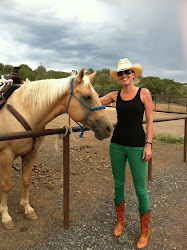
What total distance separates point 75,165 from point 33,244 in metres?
2.40

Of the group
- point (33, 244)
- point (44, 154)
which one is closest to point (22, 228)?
point (33, 244)

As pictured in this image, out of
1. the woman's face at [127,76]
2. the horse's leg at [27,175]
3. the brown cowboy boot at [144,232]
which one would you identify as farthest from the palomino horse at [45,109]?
the brown cowboy boot at [144,232]

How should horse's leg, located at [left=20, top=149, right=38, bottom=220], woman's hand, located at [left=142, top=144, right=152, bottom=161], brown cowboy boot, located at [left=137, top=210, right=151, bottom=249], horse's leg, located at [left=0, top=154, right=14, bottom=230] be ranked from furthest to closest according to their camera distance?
horse's leg, located at [left=20, top=149, right=38, bottom=220]
horse's leg, located at [left=0, top=154, right=14, bottom=230]
brown cowboy boot, located at [left=137, top=210, right=151, bottom=249]
woman's hand, located at [left=142, top=144, right=152, bottom=161]

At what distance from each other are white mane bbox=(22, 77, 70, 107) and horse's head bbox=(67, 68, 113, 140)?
119 millimetres

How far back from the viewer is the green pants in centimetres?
206

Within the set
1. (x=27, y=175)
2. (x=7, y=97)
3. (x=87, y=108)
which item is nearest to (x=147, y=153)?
(x=87, y=108)

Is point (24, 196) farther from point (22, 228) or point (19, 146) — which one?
point (19, 146)

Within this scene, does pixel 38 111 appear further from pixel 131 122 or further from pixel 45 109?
pixel 131 122

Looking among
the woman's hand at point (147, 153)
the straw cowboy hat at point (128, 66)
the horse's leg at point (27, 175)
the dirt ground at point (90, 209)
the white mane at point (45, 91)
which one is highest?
the straw cowboy hat at point (128, 66)

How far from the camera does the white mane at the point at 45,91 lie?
2195mm

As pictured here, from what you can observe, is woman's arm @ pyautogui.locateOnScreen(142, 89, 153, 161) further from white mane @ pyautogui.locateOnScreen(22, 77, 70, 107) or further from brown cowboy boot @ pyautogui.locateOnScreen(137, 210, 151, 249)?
white mane @ pyautogui.locateOnScreen(22, 77, 70, 107)

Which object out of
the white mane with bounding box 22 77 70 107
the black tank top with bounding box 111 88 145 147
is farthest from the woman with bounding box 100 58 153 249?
the white mane with bounding box 22 77 70 107

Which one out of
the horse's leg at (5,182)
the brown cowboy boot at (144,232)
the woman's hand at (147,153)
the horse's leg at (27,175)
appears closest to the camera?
the woman's hand at (147,153)

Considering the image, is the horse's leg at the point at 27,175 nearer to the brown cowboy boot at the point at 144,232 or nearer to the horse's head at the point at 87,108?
the horse's head at the point at 87,108
